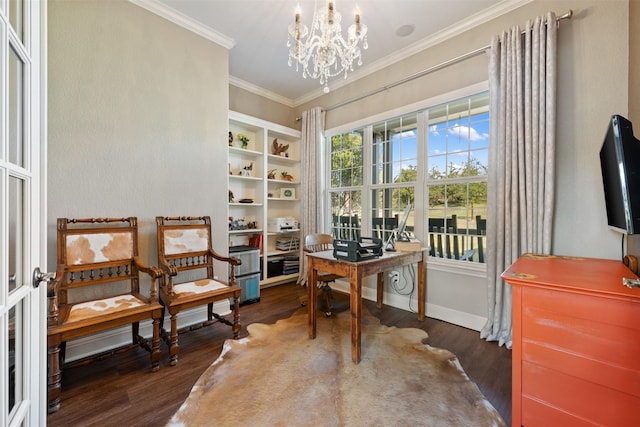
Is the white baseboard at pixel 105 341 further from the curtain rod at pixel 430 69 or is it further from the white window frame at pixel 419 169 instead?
the curtain rod at pixel 430 69

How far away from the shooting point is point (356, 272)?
1.95 meters

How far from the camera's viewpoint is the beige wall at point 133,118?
201 cm

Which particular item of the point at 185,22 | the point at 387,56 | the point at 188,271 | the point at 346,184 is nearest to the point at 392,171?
the point at 346,184

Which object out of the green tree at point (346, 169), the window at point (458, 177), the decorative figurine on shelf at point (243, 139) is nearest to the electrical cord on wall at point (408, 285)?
the window at point (458, 177)

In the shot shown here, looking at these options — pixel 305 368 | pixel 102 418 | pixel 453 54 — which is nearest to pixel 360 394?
pixel 305 368

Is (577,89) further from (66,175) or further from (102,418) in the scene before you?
(66,175)

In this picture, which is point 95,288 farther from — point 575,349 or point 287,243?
point 575,349

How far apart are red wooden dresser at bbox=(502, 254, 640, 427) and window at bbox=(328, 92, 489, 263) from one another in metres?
1.35

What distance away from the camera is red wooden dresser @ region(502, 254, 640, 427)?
106 cm

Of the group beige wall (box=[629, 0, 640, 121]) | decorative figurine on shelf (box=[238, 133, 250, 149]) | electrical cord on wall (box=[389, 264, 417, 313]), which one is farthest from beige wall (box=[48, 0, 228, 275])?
beige wall (box=[629, 0, 640, 121])

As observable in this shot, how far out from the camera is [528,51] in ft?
6.99

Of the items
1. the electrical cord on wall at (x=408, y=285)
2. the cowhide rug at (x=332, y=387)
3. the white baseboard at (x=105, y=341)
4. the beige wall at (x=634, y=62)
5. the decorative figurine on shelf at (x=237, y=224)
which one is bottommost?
the cowhide rug at (x=332, y=387)

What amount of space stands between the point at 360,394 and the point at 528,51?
2832 mm

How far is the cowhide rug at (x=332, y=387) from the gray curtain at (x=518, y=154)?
850mm
